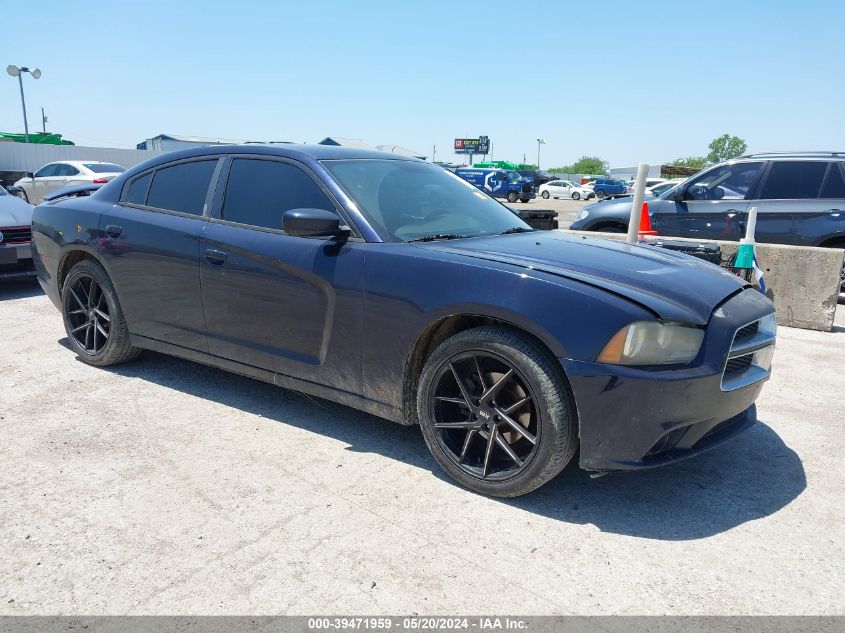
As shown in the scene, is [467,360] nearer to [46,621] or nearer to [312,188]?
[312,188]

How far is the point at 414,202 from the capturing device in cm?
370

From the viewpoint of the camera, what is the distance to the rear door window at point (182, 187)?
4070mm

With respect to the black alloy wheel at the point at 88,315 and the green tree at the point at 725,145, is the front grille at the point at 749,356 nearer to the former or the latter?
the black alloy wheel at the point at 88,315

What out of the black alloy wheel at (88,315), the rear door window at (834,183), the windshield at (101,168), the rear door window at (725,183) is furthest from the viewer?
the windshield at (101,168)

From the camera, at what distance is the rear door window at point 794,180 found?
25.7 ft

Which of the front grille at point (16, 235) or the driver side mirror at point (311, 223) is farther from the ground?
the driver side mirror at point (311, 223)

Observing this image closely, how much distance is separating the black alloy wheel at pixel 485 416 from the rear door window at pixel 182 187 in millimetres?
2015

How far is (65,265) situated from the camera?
486 cm

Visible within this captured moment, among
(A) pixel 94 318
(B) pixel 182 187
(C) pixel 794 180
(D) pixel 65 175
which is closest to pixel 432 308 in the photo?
(B) pixel 182 187

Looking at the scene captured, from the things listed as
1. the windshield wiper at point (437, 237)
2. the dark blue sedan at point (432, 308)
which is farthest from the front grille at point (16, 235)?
the windshield wiper at point (437, 237)

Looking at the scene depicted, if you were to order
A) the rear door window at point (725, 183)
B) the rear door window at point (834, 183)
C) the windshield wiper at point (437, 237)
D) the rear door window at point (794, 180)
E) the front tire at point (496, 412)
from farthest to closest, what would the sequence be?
the rear door window at point (725, 183)
the rear door window at point (794, 180)
the rear door window at point (834, 183)
the windshield wiper at point (437, 237)
the front tire at point (496, 412)

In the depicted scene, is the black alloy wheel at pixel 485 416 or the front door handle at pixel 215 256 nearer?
the black alloy wheel at pixel 485 416

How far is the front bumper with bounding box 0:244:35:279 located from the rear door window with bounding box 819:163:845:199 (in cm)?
905

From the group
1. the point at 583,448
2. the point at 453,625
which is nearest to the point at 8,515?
the point at 453,625
